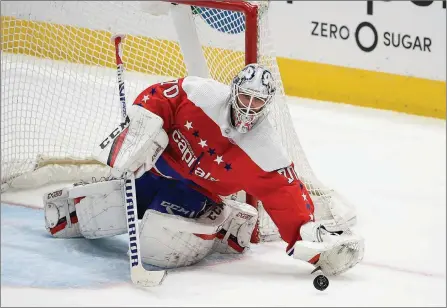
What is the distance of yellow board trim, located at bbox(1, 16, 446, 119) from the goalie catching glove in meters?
0.78

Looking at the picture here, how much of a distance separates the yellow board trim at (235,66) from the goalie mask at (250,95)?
77cm

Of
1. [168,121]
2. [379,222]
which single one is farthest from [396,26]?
[168,121]

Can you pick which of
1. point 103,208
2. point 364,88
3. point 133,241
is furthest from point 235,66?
point 364,88

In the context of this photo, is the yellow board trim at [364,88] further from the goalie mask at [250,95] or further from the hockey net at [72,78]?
the goalie mask at [250,95]

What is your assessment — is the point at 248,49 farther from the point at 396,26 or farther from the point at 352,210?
the point at 396,26

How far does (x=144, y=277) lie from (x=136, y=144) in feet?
1.38

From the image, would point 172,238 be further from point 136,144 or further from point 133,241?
point 136,144

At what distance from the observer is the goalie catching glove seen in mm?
3781

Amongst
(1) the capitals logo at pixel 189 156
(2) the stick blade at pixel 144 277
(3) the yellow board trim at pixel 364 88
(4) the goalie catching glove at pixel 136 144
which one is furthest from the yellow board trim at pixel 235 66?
(2) the stick blade at pixel 144 277

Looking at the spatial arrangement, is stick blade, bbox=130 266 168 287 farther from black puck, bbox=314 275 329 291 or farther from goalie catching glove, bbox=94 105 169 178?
black puck, bbox=314 275 329 291

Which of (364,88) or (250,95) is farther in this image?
(364,88)

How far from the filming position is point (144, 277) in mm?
3752

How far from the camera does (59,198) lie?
13.6ft

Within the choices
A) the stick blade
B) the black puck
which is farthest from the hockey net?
the stick blade
